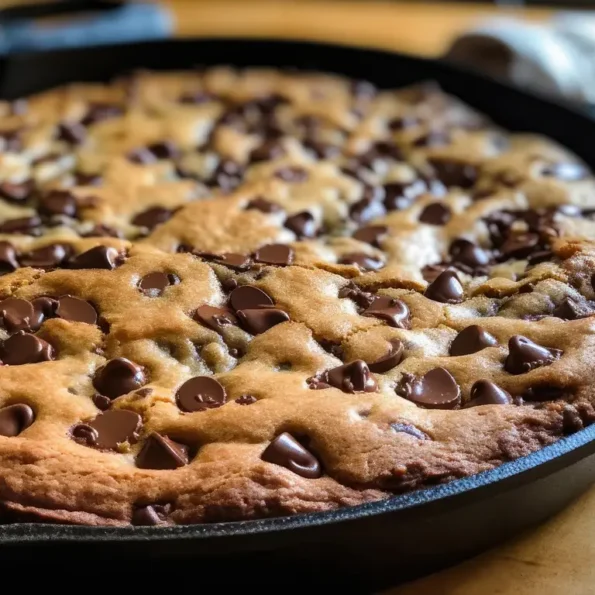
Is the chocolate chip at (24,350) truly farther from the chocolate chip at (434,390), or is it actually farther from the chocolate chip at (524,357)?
the chocolate chip at (524,357)

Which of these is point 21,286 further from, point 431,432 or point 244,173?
point 431,432

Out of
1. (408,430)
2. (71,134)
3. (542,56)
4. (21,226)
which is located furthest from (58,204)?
(542,56)

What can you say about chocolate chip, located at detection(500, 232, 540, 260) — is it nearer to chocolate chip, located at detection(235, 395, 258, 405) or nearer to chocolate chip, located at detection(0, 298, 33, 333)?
chocolate chip, located at detection(235, 395, 258, 405)

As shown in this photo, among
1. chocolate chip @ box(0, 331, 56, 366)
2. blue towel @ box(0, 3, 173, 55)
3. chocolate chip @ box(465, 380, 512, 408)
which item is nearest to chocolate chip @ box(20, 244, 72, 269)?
chocolate chip @ box(0, 331, 56, 366)

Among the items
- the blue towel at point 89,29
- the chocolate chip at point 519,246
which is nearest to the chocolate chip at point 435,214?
the chocolate chip at point 519,246

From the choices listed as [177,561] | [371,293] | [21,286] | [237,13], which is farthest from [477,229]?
[237,13]

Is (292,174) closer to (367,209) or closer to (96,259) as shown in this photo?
(367,209)
